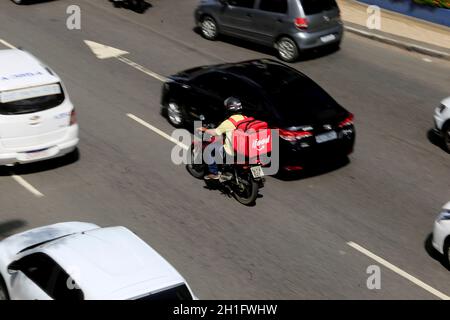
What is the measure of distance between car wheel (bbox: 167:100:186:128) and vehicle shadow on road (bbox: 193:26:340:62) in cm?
537

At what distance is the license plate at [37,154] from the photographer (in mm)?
13648

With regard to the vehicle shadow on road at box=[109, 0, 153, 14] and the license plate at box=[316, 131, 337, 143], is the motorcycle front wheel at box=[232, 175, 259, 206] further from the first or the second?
the vehicle shadow on road at box=[109, 0, 153, 14]

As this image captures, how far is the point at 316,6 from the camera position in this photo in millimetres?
20000

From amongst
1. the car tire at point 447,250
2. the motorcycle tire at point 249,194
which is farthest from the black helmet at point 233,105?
the car tire at point 447,250

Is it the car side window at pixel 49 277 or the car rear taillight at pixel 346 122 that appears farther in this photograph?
the car rear taillight at pixel 346 122

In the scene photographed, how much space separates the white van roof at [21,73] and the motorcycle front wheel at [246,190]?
3885 mm

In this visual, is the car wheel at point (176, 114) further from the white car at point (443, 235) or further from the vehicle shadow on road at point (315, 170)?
the white car at point (443, 235)

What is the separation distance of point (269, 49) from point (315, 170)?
7.53m

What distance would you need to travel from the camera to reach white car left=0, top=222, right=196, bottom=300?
8.66 m

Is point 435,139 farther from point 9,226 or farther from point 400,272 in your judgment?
point 9,226

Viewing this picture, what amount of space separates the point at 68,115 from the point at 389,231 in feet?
19.9

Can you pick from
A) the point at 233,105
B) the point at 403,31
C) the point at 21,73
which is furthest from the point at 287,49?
the point at 21,73

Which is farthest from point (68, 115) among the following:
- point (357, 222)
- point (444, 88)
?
point (444, 88)

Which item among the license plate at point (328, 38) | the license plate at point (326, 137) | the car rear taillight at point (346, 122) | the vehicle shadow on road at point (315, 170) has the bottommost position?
the vehicle shadow on road at point (315, 170)
